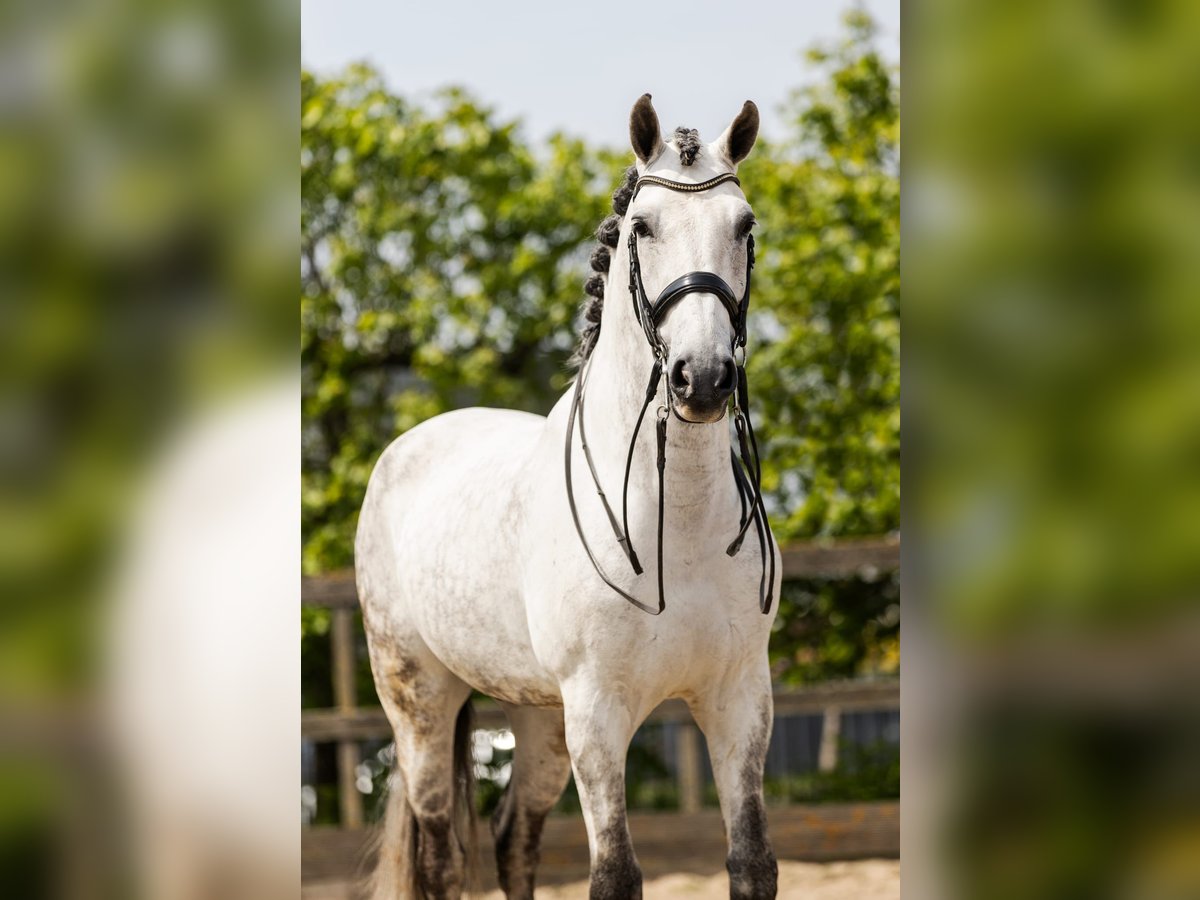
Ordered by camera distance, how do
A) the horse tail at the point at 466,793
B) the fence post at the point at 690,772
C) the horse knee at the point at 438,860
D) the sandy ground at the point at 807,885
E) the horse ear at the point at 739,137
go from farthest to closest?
the fence post at the point at 690,772 → the sandy ground at the point at 807,885 → the horse tail at the point at 466,793 → the horse knee at the point at 438,860 → the horse ear at the point at 739,137

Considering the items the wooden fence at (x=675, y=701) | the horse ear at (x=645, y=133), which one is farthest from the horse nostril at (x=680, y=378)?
the wooden fence at (x=675, y=701)

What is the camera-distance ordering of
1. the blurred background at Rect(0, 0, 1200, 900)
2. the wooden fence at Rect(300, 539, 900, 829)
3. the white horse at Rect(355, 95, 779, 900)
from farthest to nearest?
the wooden fence at Rect(300, 539, 900, 829) < the white horse at Rect(355, 95, 779, 900) < the blurred background at Rect(0, 0, 1200, 900)

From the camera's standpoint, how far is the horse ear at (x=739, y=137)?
2303 millimetres

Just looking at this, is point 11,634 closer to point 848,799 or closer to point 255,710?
point 255,710

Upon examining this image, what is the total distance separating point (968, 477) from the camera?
47.4 inches

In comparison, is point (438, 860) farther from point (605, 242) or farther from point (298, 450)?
point (298, 450)

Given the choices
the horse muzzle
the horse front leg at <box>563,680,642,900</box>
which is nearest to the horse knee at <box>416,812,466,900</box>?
the horse front leg at <box>563,680,642,900</box>

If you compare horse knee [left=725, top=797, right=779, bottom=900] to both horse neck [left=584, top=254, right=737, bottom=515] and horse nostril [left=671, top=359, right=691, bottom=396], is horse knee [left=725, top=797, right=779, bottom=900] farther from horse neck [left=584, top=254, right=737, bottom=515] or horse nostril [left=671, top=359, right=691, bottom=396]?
horse nostril [left=671, top=359, right=691, bottom=396]

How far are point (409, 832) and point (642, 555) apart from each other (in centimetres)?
136

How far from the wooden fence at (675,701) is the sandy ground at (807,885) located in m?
0.30

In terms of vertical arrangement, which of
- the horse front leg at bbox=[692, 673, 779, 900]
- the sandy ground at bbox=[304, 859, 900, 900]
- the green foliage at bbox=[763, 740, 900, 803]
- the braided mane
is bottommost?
the sandy ground at bbox=[304, 859, 900, 900]

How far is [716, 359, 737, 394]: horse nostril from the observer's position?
2041 millimetres

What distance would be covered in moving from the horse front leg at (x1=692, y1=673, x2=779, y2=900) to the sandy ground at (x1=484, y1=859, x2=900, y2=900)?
2061 mm

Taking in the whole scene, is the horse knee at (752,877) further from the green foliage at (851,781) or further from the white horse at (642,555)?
the green foliage at (851,781)
